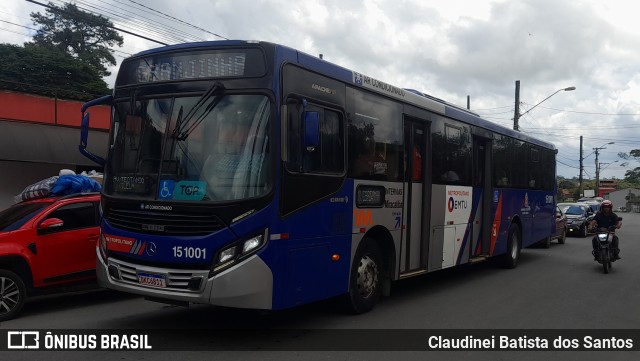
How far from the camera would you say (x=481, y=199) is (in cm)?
1158

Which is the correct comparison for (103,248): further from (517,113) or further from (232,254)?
(517,113)

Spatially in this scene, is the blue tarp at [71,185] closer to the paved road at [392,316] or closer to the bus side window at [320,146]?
the paved road at [392,316]

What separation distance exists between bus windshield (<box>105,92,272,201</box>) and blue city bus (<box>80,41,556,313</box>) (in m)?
0.01

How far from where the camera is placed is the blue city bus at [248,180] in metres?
5.64

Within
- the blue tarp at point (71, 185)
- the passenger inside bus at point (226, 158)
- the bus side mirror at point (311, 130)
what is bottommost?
the blue tarp at point (71, 185)

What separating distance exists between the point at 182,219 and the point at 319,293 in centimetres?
188

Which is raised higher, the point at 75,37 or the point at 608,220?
the point at 75,37

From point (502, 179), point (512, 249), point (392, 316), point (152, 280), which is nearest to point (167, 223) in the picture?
point (152, 280)

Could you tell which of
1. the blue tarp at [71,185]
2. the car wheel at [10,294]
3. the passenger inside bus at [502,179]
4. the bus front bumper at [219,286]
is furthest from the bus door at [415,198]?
the car wheel at [10,294]

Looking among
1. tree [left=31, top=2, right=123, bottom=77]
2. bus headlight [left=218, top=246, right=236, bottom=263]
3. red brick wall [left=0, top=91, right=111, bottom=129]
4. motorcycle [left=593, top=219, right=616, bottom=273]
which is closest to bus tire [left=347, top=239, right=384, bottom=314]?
bus headlight [left=218, top=246, right=236, bottom=263]

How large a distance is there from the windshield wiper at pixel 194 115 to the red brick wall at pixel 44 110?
14980 millimetres

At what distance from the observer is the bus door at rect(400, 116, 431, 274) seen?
8555 mm

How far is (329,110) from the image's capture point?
681 cm

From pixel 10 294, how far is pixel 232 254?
12.3 feet
